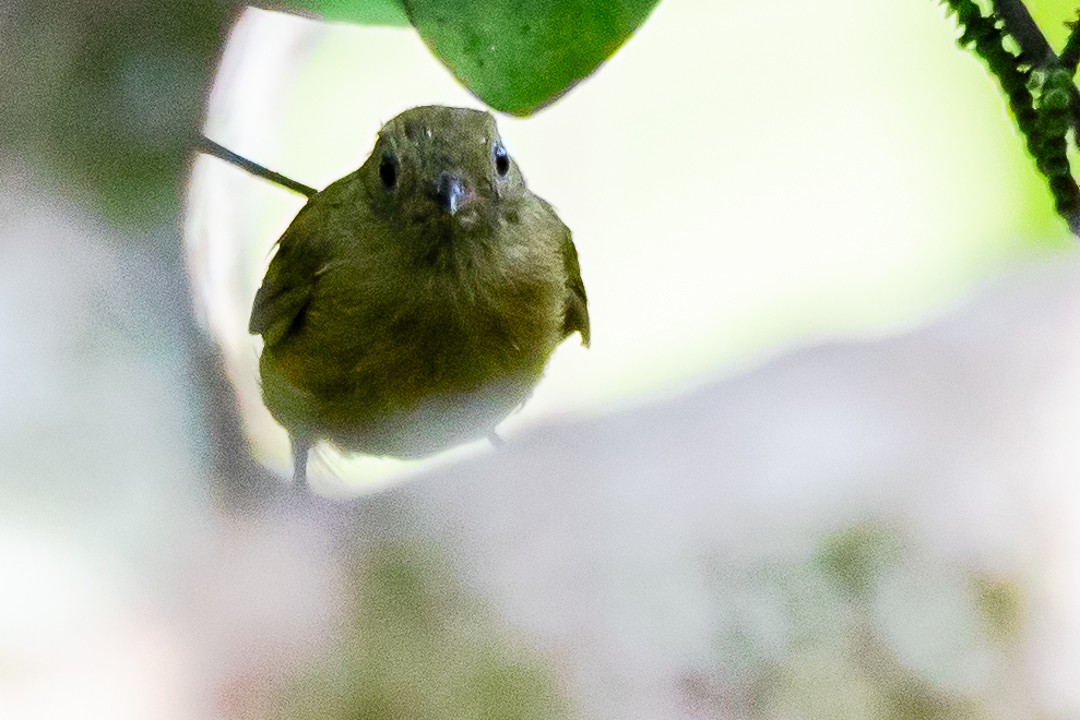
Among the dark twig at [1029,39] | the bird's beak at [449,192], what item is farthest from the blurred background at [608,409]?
the bird's beak at [449,192]

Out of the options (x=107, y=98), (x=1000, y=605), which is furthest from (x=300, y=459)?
(x=1000, y=605)

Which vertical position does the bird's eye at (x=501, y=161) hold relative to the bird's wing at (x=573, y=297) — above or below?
above

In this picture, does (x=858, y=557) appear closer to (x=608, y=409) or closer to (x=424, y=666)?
(x=608, y=409)

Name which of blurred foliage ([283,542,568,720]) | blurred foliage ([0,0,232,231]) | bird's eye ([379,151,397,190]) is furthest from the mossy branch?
blurred foliage ([0,0,232,231])

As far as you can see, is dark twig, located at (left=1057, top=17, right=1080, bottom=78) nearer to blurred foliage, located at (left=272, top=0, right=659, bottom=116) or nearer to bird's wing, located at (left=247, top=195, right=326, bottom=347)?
blurred foliage, located at (left=272, top=0, right=659, bottom=116)

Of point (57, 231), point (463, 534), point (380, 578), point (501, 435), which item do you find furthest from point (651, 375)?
point (57, 231)

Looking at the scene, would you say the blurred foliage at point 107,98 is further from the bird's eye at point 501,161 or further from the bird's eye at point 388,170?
the bird's eye at point 501,161
